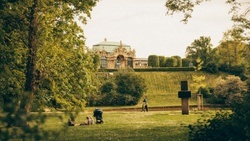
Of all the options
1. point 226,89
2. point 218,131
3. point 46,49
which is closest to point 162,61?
point 226,89

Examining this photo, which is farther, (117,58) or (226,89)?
(117,58)

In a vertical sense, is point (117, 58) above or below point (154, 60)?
above

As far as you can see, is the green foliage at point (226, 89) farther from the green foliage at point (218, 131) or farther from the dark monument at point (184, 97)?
the green foliage at point (218, 131)

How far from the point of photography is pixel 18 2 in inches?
753

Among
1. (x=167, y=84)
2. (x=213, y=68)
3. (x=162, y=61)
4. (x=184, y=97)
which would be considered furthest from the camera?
(x=162, y=61)

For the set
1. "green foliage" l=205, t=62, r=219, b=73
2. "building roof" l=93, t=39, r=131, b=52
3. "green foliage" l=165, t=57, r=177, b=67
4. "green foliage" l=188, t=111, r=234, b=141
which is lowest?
"green foliage" l=188, t=111, r=234, b=141

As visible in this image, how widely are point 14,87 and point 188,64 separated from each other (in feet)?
279

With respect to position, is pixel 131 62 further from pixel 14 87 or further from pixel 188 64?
pixel 14 87

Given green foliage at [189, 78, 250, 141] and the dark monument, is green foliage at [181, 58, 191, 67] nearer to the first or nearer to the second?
the dark monument

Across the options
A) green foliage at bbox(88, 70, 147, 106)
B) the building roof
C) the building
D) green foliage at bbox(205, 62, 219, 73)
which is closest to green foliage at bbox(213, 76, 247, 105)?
green foliage at bbox(88, 70, 147, 106)

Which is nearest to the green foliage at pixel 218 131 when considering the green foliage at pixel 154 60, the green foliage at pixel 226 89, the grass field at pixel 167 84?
the green foliage at pixel 226 89

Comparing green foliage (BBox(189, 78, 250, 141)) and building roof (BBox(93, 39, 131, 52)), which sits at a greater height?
building roof (BBox(93, 39, 131, 52))

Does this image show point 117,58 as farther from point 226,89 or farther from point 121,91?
point 226,89

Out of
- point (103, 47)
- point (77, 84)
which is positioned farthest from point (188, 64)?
point (77, 84)
